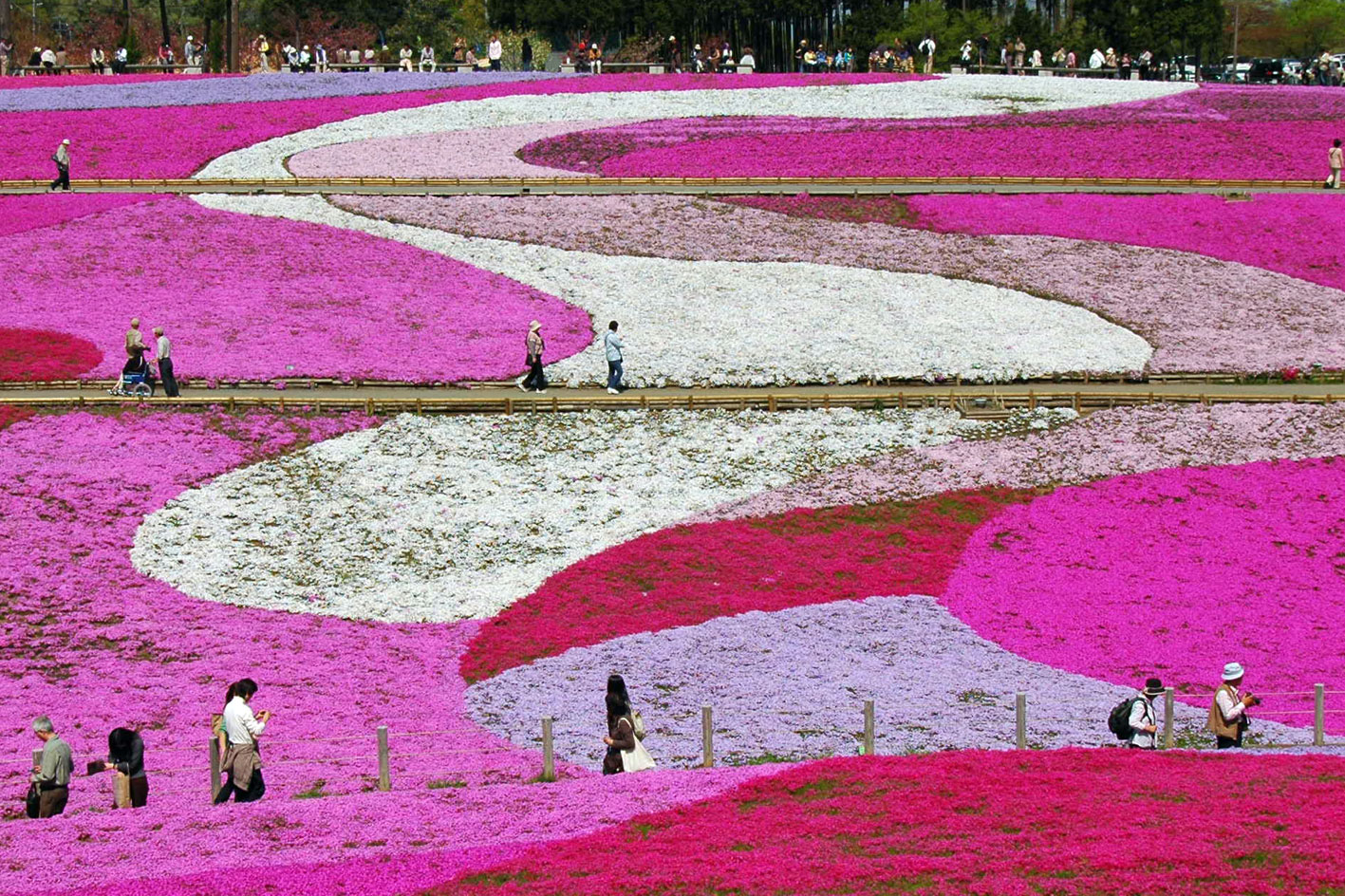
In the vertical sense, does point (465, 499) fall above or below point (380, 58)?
below

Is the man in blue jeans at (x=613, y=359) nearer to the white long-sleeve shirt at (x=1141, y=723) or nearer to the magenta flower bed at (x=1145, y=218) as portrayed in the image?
the magenta flower bed at (x=1145, y=218)

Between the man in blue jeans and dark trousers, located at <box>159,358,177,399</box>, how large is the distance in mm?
10566

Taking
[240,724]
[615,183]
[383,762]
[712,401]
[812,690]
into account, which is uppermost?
[615,183]

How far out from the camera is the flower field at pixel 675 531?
747 inches

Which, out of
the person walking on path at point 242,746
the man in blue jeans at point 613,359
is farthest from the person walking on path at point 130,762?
the man in blue jeans at point 613,359

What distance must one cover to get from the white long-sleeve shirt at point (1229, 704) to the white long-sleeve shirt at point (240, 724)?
1284cm

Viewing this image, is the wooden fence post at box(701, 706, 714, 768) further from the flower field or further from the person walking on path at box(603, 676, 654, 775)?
the person walking on path at box(603, 676, 654, 775)

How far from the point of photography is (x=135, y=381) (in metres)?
40.3

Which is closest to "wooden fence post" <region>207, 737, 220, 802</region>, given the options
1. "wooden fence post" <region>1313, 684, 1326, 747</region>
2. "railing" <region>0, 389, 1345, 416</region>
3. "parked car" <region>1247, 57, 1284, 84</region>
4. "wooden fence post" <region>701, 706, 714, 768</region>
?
"wooden fence post" <region>701, 706, 714, 768</region>

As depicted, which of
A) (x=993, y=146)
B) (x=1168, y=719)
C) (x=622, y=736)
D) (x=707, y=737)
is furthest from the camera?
(x=993, y=146)

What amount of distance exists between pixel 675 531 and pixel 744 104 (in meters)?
47.1

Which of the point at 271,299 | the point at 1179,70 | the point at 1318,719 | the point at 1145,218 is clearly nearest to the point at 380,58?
the point at 1179,70

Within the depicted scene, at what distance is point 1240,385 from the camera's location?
43.9 metres

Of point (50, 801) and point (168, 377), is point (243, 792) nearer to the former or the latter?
point (50, 801)
